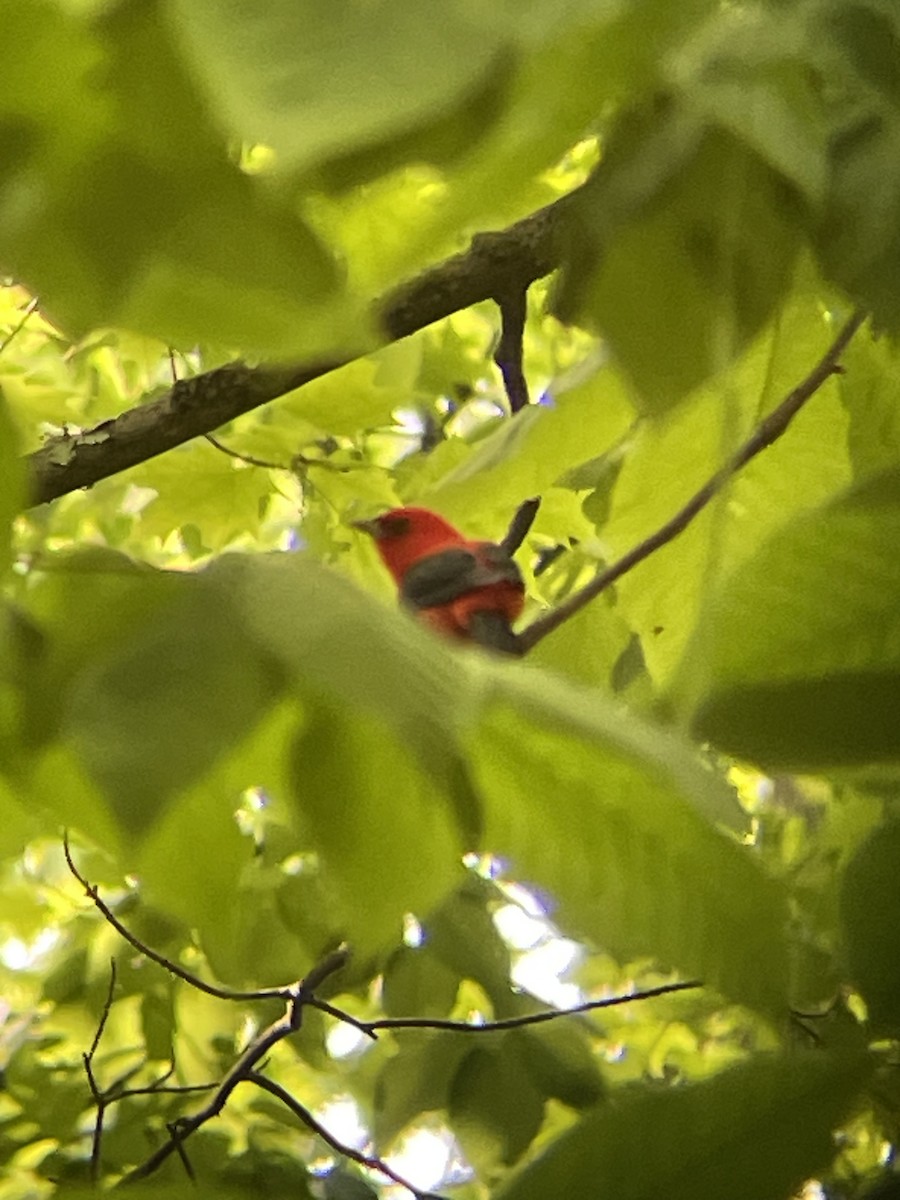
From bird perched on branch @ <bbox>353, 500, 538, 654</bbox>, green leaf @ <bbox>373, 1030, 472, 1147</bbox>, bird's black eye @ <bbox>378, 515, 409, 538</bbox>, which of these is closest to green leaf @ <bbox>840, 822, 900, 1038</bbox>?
green leaf @ <bbox>373, 1030, 472, 1147</bbox>

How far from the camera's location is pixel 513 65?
157mm

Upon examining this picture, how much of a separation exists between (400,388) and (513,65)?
47 cm

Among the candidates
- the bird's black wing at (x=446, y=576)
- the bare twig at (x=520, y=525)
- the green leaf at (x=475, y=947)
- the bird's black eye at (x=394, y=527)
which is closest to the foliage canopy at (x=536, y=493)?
the bare twig at (x=520, y=525)

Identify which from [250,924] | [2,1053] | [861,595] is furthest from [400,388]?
[2,1053]

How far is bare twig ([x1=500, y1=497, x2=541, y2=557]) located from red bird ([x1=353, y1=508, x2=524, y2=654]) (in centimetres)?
23

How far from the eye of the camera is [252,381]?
0.59 meters

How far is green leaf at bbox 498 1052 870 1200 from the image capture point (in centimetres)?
20

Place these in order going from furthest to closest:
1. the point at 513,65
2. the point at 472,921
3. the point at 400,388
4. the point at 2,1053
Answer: the point at 2,1053, the point at 472,921, the point at 400,388, the point at 513,65

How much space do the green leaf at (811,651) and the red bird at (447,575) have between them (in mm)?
822

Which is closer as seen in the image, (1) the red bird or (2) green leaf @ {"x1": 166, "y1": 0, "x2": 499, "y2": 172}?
(2) green leaf @ {"x1": 166, "y1": 0, "x2": 499, "y2": 172}

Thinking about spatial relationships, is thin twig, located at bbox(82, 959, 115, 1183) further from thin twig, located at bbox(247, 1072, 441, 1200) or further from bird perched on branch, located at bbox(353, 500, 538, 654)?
bird perched on branch, located at bbox(353, 500, 538, 654)

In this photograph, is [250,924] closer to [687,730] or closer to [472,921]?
[472,921]

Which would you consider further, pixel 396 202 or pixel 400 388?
pixel 400 388

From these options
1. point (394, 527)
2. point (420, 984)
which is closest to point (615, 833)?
point (420, 984)
